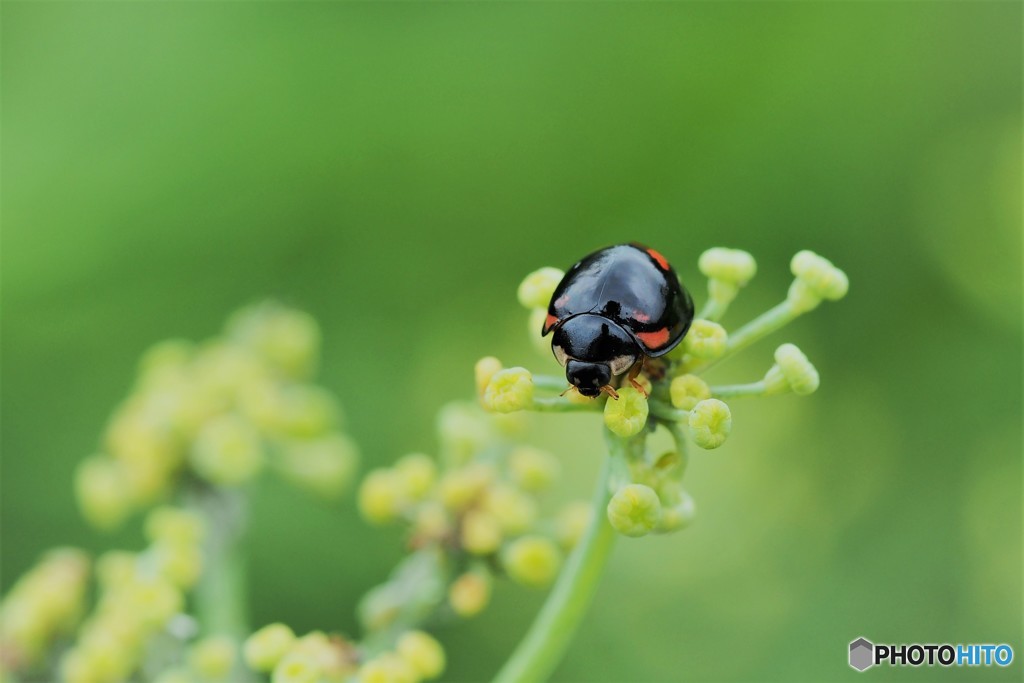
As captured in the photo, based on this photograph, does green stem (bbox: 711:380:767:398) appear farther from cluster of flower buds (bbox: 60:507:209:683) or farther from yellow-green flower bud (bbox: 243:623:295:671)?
cluster of flower buds (bbox: 60:507:209:683)

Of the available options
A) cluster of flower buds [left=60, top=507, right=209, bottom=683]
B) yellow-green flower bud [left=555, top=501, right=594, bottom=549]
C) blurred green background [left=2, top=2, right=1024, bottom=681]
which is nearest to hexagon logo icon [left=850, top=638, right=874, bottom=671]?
blurred green background [left=2, top=2, right=1024, bottom=681]

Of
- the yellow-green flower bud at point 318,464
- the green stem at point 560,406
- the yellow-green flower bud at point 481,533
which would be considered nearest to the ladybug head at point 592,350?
the green stem at point 560,406

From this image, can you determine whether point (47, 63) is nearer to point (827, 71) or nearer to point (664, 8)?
point (664, 8)

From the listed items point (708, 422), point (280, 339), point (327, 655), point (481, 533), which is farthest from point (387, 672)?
point (280, 339)

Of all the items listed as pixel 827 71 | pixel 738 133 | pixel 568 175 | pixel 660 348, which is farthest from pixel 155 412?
pixel 827 71

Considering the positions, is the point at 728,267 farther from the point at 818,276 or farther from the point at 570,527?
the point at 570,527

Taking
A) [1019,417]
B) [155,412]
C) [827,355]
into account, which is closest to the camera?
[155,412]
